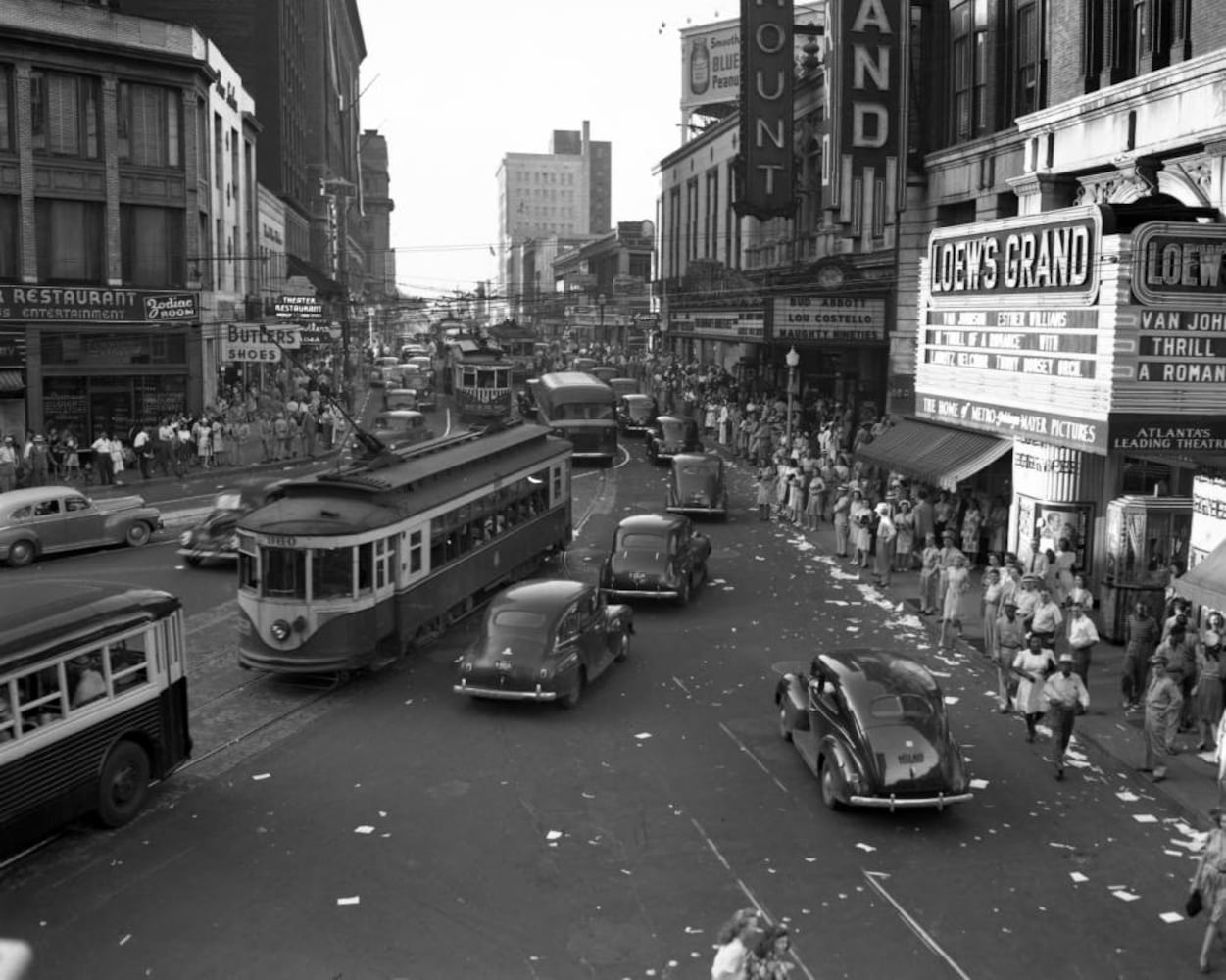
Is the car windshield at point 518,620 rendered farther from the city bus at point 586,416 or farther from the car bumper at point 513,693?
the city bus at point 586,416

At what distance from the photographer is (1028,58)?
1182 inches

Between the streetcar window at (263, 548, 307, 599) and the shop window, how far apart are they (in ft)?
101

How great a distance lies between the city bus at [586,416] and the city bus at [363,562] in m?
21.4

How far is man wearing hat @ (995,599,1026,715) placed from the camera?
17.7 m

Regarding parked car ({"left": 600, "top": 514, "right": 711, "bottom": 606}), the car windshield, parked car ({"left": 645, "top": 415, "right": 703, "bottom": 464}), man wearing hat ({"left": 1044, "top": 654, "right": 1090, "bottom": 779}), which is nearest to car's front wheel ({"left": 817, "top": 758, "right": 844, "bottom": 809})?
man wearing hat ({"left": 1044, "top": 654, "right": 1090, "bottom": 779})

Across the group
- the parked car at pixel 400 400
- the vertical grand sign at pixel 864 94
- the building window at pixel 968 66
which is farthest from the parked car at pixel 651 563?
the parked car at pixel 400 400

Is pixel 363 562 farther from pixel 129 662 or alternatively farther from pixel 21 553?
pixel 21 553

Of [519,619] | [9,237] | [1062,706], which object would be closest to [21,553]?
[519,619]

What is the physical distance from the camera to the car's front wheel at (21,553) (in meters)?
25.9

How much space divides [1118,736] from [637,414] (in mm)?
38903

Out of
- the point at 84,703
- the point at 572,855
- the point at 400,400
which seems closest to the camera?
the point at 572,855

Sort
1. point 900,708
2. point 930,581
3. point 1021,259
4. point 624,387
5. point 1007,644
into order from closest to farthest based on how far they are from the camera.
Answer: point 900,708, point 1007,644, point 1021,259, point 930,581, point 624,387

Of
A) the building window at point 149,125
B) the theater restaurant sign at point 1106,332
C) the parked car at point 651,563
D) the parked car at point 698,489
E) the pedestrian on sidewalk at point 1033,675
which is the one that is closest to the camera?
the pedestrian on sidewalk at point 1033,675

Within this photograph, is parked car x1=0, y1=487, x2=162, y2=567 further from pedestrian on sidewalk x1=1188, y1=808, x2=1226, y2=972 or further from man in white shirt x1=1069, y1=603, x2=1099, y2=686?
pedestrian on sidewalk x1=1188, y1=808, x2=1226, y2=972
